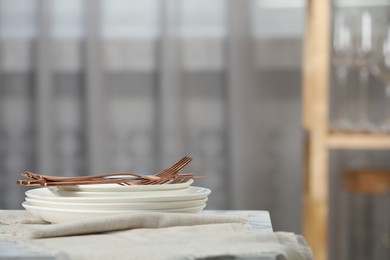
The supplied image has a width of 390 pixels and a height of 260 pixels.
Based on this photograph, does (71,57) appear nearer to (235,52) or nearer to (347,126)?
(235,52)

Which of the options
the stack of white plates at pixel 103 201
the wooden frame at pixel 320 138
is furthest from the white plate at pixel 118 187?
the wooden frame at pixel 320 138

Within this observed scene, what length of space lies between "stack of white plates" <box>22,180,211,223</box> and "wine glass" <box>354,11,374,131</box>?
1.56 meters

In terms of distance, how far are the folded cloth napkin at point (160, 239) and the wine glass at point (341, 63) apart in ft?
5.12

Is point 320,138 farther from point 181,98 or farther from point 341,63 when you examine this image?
point 181,98

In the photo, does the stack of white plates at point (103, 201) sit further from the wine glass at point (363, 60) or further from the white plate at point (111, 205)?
the wine glass at point (363, 60)

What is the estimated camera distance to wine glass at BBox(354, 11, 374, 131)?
2.42 metres

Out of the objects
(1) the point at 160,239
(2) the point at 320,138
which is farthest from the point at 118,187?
(2) the point at 320,138

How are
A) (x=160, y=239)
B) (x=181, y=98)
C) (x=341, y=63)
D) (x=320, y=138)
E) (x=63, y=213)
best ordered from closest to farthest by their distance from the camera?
(x=160, y=239)
(x=63, y=213)
(x=320, y=138)
(x=341, y=63)
(x=181, y=98)

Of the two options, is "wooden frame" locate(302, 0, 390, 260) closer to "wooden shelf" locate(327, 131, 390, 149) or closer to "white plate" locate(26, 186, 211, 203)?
"wooden shelf" locate(327, 131, 390, 149)

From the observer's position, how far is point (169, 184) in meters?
0.98

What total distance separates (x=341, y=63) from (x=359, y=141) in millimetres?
275

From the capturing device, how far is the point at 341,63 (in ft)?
8.10

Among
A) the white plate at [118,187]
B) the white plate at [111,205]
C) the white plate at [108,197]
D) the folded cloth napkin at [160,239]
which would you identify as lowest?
the folded cloth napkin at [160,239]

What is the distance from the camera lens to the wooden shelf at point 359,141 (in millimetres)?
2342
